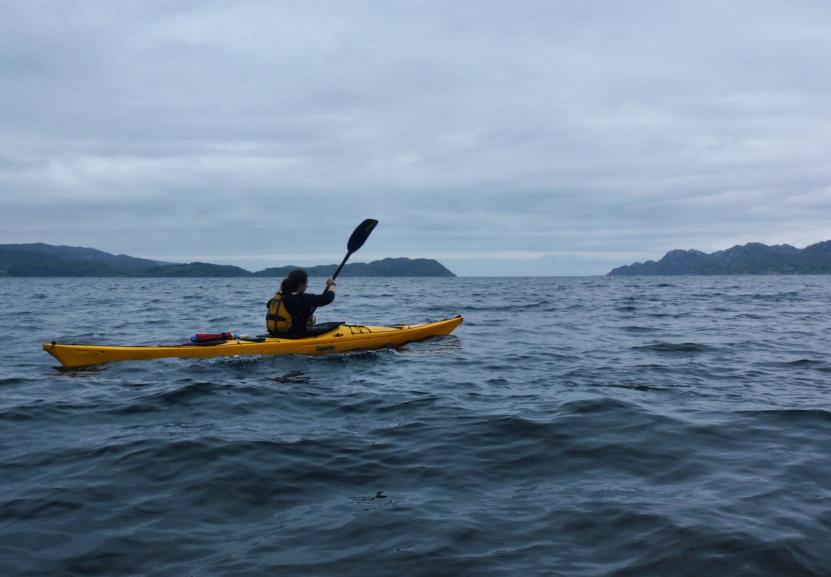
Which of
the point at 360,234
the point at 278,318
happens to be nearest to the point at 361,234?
the point at 360,234

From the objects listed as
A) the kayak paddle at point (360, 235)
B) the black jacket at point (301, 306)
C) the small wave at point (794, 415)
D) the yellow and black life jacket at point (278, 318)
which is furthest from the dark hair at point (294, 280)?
the small wave at point (794, 415)

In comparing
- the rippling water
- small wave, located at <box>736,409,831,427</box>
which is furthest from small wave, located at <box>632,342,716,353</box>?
small wave, located at <box>736,409,831,427</box>

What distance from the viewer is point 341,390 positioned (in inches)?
320

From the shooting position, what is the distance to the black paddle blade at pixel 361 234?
1327 cm

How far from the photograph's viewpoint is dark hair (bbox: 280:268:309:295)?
994 cm

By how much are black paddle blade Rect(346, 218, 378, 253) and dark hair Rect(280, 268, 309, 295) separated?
3097 millimetres

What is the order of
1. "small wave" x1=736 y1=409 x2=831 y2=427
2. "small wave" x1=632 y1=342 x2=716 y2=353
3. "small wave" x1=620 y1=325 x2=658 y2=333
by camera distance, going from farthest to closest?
"small wave" x1=620 y1=325 x2=658 y2=333 → "small wave" x1=632 y1=342 x2=716 y2=353 → "small wave" x1=736 y1=409 x2=831 y2=427

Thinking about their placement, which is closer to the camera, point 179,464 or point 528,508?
point 528,508

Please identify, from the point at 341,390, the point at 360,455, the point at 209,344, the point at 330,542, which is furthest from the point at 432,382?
the point at 330,542

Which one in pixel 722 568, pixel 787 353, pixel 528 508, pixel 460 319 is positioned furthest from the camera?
pixel 460 319

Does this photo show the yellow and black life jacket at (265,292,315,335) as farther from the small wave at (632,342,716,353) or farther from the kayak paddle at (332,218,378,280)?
the small wave at (632,342,716,353)

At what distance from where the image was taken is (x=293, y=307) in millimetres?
10508

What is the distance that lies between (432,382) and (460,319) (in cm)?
571

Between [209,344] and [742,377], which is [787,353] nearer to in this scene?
[742,377]
